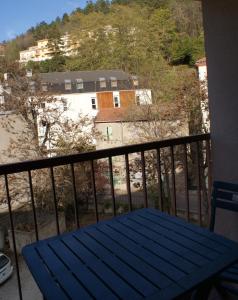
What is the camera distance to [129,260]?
1.38 m

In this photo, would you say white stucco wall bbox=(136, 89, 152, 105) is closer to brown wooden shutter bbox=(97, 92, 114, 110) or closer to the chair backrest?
brown wooden shutter bbox=(97, 92, 114, 110)

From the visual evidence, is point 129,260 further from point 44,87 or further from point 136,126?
point 44,87

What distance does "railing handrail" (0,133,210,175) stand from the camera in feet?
6.42

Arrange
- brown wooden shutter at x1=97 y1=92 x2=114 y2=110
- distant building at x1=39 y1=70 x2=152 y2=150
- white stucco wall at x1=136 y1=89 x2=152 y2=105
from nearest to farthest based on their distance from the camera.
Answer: white stucco wall at x1=136 y1=89 x2=152 y2=105, distant building at x1=39 y1=70 x2=152 y2=150, brown wooden shutter at x1=97 y1=92 x2=114 y2=110

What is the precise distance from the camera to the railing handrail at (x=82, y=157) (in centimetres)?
196

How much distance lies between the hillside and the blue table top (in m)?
16.8

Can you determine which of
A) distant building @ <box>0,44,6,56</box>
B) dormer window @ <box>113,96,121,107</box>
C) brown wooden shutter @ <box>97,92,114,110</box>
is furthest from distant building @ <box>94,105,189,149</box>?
brown wooden shutter @ <box>97,92,114,110</box>

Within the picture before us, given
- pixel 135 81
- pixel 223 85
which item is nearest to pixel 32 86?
pixel 135 81

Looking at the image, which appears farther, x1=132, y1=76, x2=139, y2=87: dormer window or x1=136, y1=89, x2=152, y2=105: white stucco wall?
x1=132, y1=76, x2=139, y2=87: dormer window

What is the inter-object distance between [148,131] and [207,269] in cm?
1158

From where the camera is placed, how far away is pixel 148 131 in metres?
12.8

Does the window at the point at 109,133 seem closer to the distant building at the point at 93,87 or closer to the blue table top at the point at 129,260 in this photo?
the distant building at the point at 93,87

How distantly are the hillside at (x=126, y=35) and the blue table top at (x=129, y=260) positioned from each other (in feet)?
55.0

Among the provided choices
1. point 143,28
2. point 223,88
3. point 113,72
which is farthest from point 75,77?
point 223,88
